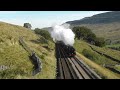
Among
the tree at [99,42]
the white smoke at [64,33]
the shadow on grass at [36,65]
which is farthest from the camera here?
the tree at [99,42]

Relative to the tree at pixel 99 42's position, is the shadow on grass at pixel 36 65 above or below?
above

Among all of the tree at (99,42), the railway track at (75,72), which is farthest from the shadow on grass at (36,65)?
the tree at (99,42)

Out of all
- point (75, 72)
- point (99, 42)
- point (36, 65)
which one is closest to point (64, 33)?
point (36, 65)

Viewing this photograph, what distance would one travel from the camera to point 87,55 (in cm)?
5572

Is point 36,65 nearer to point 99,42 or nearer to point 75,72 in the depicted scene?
point 75,72

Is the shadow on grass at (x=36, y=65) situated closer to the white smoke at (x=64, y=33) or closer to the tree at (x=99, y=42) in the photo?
the white smoke at (x=64, y=33)

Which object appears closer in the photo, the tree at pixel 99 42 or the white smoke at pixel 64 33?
the white smoke at pixel 64 33

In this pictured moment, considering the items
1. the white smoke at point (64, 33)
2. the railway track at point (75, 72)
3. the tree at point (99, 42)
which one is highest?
the white smoke at point (64, 33)

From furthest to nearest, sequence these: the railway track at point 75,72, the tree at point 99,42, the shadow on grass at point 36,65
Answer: the tree at point 99,42 < the shadow on grass at point 36,65 < the railway track at point 75,72

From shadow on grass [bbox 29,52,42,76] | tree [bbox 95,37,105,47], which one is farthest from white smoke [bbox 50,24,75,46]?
tree [bbox 95,37,105,47]
